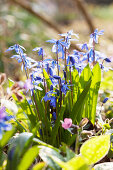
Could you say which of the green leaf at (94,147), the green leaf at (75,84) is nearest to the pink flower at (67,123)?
Answer: the green leaf at (94,147)

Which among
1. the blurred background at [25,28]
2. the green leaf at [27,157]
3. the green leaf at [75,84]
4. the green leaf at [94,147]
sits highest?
the blurred background at [25,28]

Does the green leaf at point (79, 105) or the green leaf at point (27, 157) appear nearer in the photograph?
the green leaf at point (27, 157)

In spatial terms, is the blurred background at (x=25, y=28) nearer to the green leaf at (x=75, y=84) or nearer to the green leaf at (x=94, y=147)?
the green leaf at (x=75, y=84)

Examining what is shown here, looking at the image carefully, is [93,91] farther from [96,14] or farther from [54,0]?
[54,0]

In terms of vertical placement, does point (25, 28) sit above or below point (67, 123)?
above

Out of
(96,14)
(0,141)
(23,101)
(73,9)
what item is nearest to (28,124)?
(23,101)

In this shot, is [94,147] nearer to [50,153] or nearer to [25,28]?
[50,153]

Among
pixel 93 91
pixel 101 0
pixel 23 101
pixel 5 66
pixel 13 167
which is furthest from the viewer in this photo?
pixel 101 0

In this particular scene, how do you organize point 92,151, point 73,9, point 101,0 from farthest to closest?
point 101,0 → point 73,9 → point 92,151

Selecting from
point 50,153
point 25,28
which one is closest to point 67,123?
point 50,153
